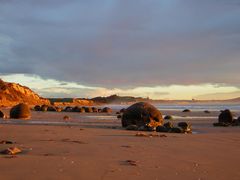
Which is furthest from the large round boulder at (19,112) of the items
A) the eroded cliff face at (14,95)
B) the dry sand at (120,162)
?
the eroded cliff face at (14,95)

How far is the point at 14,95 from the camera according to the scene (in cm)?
7675

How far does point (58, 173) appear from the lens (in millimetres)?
5820

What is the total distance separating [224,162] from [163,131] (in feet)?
26.3

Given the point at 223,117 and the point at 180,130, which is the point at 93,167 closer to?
the point at 180,130

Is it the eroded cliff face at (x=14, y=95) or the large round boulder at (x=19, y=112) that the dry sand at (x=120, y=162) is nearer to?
the large round boulder at (x=19, y=112)

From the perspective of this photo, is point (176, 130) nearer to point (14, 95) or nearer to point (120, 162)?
point (120, 162)

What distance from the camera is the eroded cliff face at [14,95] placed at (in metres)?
68.6

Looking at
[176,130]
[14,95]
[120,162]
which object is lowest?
[120,162]

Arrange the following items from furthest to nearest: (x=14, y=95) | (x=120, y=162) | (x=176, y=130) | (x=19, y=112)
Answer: (x=14, y=95), (x=19, y=112), (x=176, y=130), (x=120, y=162)

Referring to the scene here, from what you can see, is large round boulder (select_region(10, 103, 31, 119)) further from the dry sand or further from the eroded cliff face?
the eroded cliff face

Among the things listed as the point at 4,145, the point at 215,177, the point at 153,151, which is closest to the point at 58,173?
the point at 215,177

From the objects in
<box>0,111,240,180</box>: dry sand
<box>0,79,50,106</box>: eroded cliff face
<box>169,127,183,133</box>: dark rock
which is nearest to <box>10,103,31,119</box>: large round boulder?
<box>169,127,183,133</box>: dark rock

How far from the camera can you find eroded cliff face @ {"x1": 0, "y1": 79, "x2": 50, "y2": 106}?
68.6 meters

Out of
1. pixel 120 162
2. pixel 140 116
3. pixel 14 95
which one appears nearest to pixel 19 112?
pixel 140 116
